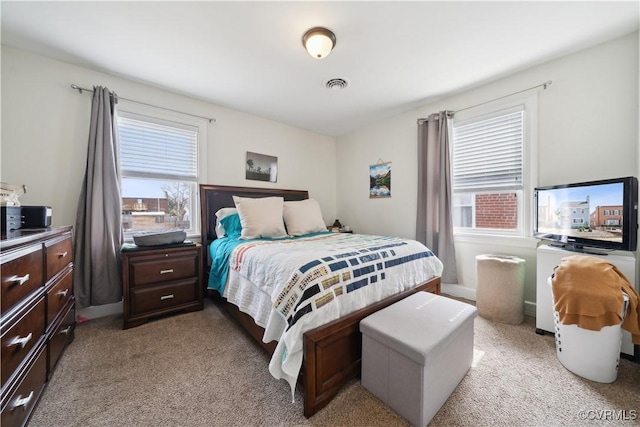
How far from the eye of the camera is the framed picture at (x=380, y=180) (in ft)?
11.9

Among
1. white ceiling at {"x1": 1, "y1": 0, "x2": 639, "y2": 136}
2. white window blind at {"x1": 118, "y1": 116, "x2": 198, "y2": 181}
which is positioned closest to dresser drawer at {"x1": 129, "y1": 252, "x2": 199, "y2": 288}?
white window blind at {"x1": 118, "y1": 116, "x2": 198, "y2": 181}

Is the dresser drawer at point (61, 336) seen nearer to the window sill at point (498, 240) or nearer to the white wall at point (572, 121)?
the white wall at point (572, 121)

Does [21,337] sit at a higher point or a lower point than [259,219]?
lower

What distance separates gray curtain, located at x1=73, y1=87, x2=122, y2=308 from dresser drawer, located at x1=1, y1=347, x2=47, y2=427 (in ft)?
3.48

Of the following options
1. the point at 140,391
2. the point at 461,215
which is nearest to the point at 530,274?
the point at 461,215

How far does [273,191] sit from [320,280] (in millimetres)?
2425

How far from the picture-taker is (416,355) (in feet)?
3.78

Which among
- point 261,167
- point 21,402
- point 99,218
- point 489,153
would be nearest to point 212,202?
point 261,167

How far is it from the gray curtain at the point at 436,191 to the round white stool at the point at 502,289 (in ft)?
1.68

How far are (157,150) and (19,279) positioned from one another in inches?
81.3

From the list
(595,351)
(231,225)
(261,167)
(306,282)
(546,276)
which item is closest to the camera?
(306,282)

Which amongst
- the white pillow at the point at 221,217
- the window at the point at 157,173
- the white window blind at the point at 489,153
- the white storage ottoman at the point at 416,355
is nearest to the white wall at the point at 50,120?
the window at the point at 157,173

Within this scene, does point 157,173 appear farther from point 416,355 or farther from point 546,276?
point 546,276

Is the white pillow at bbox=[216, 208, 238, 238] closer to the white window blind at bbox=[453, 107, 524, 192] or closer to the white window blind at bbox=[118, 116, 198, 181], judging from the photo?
the white window blind at bbox=[118, 116, 198, 181]
